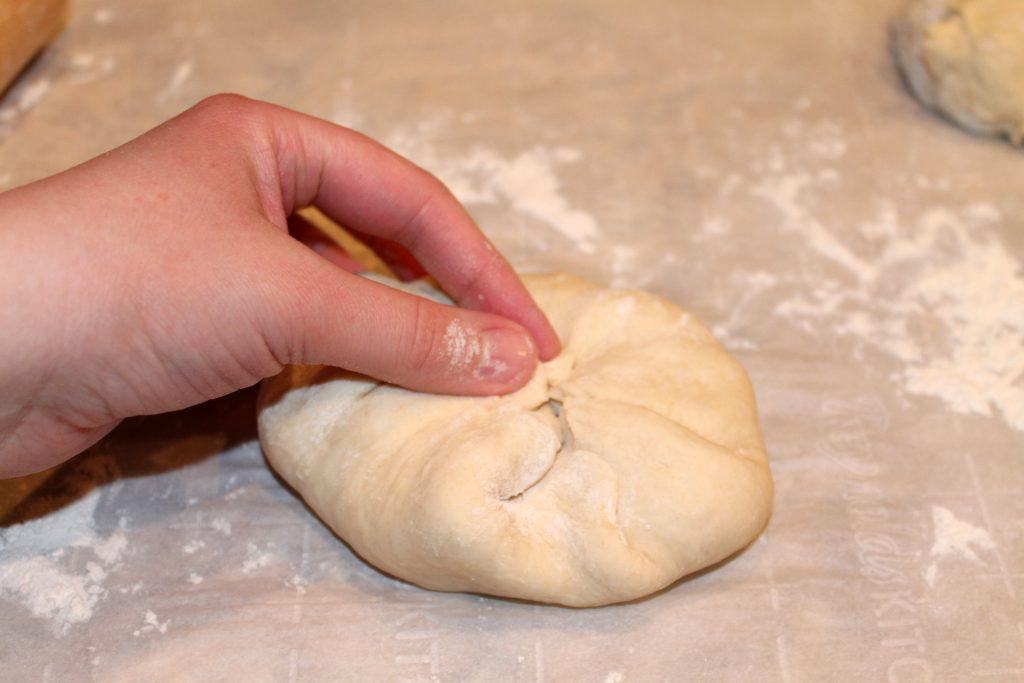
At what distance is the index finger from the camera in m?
1.61

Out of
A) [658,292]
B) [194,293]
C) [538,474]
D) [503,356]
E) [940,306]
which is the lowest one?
[940,306]

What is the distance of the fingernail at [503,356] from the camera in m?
1.55

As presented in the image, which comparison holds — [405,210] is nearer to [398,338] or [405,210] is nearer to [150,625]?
[398,338]

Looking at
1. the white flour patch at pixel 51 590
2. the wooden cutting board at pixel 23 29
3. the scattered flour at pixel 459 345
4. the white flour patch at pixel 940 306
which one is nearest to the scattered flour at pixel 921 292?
the white flour patch at pixel 940 306

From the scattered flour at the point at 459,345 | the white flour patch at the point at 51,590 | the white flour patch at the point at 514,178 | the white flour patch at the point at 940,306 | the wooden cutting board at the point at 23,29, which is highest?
the wooden cutting board at the point at 23,29

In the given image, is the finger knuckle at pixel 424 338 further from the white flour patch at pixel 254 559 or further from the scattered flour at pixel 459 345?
the white flour patch at pixel 254 559

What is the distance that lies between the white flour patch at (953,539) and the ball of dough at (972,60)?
115cm

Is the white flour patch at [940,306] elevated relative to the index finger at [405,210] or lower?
lower

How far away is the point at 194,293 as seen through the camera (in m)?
1.32

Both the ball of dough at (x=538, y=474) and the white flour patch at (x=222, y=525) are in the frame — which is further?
the white flour patch at (x=222, y=525)

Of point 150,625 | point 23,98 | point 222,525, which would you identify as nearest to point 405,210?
point 222,525

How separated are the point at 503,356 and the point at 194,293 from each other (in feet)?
1.70

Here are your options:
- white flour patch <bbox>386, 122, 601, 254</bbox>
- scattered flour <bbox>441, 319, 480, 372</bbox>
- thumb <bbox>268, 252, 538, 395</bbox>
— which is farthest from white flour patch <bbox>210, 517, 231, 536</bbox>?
white flour patch <bbox>386, 122, 601, 254</bbox>

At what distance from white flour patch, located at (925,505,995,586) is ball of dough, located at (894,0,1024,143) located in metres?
Result: 1.15
